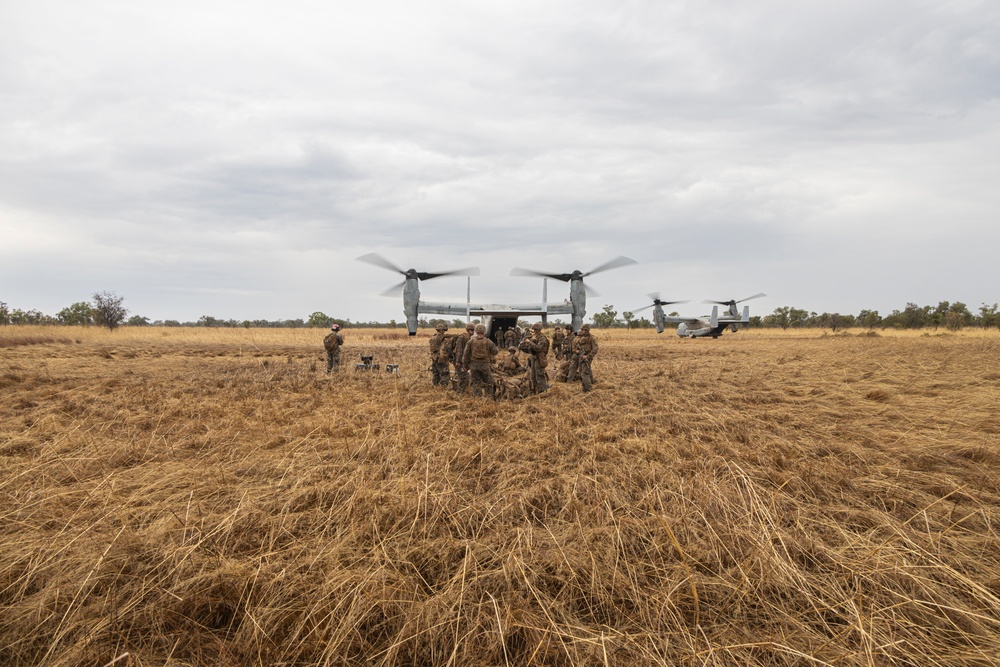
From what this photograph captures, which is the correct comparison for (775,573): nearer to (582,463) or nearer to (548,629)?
(548,629)

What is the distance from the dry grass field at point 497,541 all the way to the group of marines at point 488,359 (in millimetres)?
2747

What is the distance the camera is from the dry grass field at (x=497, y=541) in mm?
2311

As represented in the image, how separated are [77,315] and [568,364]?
51.8m

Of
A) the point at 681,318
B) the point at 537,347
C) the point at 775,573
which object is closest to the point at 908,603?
the point at 775,573

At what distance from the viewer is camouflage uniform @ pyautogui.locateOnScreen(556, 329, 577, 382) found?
1284cm

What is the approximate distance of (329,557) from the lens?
295cm

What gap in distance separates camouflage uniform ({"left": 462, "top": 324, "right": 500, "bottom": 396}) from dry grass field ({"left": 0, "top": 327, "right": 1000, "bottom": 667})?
8.66 feet

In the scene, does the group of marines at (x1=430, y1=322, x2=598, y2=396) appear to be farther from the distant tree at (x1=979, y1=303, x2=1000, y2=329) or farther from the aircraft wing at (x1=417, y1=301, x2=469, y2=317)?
the distant tree at (x1=979, y1=303, x2=1000, y2=329)

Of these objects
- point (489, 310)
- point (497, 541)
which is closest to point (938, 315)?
point (489, 310)

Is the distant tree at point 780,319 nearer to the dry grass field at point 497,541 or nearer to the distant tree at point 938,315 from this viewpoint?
the distant tree at point 938,315

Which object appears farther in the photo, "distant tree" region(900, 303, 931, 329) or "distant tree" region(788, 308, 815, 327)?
"distant tree" region(788, 308, 815, 327)

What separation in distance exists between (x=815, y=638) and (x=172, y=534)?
161 inches

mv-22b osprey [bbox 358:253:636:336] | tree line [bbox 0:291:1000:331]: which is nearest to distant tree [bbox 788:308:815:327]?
tree line [bbox 0:291:1000:331]

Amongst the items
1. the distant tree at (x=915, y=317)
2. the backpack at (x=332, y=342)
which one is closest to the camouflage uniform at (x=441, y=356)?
the backpack at (x=332, y=342)
